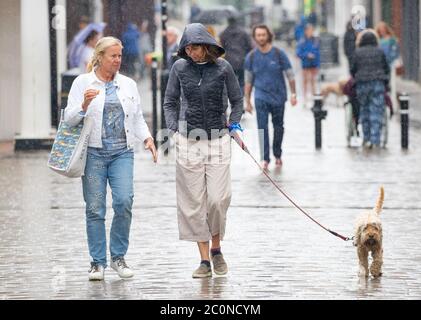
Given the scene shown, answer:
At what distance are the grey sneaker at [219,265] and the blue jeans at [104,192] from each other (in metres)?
0.69

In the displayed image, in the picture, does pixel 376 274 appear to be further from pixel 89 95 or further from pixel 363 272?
pixel 89 95

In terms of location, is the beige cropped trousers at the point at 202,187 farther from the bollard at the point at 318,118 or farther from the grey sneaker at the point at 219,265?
the bollard at the point at 318,118

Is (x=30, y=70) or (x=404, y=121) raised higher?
(x=30, y=70)

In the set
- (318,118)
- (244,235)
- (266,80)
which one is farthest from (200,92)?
(318,118)

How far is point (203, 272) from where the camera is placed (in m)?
10.5

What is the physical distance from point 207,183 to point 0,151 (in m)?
11.2

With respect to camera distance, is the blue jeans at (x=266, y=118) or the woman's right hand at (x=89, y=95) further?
the blue jeans at (x=266, y=118)

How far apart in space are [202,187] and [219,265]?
60 centimetres

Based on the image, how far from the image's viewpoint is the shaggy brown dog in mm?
10109

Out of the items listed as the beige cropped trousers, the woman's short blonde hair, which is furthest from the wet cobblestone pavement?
the woman's short blonde hair

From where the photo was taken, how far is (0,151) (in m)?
21.3

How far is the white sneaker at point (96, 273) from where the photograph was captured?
1038 cm

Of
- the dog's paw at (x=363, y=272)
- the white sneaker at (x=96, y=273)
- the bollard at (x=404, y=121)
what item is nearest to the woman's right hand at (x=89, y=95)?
the white sneaker at (x=96, y=273)
